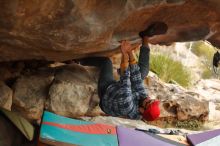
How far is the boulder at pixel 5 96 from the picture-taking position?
6992 millimetres

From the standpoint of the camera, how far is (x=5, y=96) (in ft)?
23.2

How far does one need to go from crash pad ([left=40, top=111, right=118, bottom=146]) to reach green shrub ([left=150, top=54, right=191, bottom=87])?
8.05 meters

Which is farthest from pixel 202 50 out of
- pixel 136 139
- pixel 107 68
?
pixel 136 139

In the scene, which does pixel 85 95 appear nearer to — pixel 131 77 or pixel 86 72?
pixel 86 72

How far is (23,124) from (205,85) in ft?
41.1

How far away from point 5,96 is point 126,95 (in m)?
1.96

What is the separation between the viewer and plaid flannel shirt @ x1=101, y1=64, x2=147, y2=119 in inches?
264

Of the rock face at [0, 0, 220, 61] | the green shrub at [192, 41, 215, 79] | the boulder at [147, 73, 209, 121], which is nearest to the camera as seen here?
the rock face at [0, 0, 220, 61]

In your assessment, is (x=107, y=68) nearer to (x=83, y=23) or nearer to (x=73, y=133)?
(x=73, y=133)

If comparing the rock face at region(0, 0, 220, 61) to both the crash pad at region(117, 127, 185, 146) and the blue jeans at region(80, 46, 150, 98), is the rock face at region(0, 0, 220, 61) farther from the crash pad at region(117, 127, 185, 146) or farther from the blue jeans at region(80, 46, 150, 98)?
the crash pad at region(117, 127, 185, 146)

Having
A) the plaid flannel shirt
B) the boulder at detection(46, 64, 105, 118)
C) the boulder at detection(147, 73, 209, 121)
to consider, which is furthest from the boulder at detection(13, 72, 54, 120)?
the boulder at detection(147, 73, 209, 121)

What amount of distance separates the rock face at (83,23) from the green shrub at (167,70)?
259 inches

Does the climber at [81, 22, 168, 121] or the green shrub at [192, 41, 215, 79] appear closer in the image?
the climber at [81, 22, 168, 121]

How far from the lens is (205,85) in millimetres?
18062
